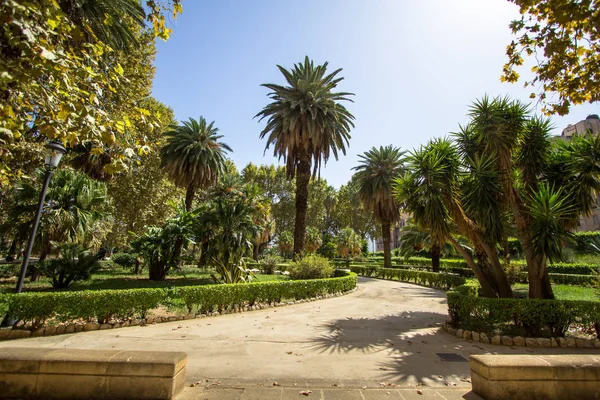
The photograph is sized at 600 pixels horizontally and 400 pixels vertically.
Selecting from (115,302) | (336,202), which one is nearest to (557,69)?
(115,302)

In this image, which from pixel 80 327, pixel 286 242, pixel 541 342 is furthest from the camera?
pixel 286 242

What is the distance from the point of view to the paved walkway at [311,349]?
4.44 m

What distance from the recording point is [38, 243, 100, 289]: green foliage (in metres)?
12.9

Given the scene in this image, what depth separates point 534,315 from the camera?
7266 millimetres

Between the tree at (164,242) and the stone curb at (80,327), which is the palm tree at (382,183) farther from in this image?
the stone curb at (80,327)

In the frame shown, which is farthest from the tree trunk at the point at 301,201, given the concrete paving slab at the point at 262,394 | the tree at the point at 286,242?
the tree at the point at 286,242

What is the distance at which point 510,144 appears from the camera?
378 inches

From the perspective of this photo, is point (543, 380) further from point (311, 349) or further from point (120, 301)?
point (120, 301)

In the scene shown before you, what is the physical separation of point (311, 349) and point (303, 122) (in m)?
15.6

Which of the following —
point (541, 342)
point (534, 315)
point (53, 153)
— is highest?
point (53, 153)

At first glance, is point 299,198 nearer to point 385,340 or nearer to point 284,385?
point 385,340

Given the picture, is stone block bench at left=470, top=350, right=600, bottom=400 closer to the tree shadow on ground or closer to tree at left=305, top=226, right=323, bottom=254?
the tree shadow on ground

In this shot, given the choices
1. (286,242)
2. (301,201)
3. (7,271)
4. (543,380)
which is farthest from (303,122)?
(286,242)

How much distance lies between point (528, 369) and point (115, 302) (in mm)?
9368
